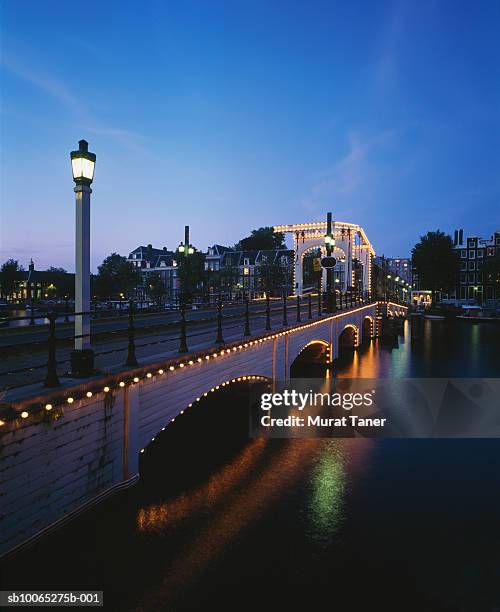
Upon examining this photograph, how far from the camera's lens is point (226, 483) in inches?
477

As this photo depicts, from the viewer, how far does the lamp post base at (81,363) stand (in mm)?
8102

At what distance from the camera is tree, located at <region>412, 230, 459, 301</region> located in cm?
9569

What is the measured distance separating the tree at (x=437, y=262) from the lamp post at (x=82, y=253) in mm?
98196

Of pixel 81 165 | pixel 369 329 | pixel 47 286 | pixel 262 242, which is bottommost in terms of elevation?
pixel 369 329

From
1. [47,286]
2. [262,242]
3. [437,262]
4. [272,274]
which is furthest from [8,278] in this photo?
[437,262]

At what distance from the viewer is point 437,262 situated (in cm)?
9594

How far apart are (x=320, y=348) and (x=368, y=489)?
2047 centimetres

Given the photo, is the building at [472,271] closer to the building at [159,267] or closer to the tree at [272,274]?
the tree at [272,274]

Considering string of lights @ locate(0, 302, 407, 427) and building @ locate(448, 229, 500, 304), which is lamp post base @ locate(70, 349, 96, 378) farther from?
building @ locate(448, 229, 500, 304)

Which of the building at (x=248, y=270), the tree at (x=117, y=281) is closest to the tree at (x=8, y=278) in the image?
the tree at (x=117, y=281)

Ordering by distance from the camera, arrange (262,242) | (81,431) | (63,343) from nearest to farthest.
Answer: (81,431) < (63,343) < (262,242)

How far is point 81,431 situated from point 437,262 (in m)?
99.6

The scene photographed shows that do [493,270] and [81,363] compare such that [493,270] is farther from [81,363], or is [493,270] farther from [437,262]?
[81,363]

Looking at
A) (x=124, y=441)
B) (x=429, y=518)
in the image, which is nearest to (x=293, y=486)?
(x=429, y=518)
